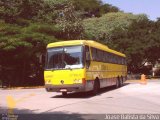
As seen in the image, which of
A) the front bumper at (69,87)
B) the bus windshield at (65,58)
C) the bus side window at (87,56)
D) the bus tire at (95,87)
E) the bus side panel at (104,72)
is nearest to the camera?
the front bumper at (69,87)

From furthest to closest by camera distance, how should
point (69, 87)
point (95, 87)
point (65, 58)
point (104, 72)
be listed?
point (104, 72)
point (95, 87)
point (65, 58)
point (69, 87)

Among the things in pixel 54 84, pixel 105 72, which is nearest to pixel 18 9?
pixel 105 72

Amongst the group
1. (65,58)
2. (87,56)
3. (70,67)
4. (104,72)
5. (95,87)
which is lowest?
(95,87)

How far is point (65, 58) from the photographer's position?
2167cm

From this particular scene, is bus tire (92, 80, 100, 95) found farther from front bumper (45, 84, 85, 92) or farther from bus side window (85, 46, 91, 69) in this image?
front bumper (45, 84, 85, 92)

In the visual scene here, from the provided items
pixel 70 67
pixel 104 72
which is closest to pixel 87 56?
pixel 70 67

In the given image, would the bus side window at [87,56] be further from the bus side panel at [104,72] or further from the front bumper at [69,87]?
A: the front bumper at [69,87]

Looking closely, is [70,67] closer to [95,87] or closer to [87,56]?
[87,56]

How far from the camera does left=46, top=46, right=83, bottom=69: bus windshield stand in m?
21.5

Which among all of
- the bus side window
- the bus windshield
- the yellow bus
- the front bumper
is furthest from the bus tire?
the bus windshield

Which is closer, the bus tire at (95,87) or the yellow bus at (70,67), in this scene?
the yellow bus at (70,67)

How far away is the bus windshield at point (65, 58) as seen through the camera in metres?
21.5

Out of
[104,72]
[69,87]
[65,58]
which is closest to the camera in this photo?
[69,87]

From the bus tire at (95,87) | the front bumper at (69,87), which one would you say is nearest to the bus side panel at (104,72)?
the bus tire at (95,87)
